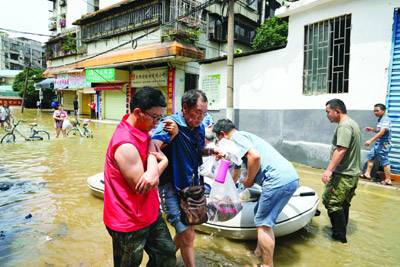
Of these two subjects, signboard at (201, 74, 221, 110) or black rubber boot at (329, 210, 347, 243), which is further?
signboard at (201, 74, 221, 110)

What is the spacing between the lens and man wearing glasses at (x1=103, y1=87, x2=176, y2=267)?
2.04 metres

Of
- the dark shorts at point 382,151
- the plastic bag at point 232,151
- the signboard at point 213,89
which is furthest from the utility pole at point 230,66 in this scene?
the plastic bag at point 232,151

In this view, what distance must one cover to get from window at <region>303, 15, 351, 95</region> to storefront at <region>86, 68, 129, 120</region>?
15.9 metres

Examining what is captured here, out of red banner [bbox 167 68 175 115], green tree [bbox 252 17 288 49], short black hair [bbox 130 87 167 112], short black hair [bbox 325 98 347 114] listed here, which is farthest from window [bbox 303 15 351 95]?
red banner [bbox 167 68 175 115]

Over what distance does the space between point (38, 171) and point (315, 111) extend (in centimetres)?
806

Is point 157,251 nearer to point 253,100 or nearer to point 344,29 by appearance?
point 344,29

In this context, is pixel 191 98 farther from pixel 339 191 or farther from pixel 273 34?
pixel 273 34

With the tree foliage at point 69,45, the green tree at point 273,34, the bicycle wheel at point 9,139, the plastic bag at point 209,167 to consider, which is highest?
the tree foliage at point 69,45

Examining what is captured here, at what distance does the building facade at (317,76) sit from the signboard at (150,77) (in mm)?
9396

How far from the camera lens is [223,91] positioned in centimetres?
1153

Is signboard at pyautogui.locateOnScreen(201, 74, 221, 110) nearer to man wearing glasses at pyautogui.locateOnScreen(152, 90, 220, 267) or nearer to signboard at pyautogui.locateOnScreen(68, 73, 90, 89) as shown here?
man wearing glasses at pyautogui.locateOnScreen(152, 90, 220, 267)

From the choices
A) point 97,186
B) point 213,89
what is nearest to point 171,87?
point 213,89

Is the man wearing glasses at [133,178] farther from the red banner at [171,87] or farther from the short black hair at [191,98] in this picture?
the red banner at [171,87]

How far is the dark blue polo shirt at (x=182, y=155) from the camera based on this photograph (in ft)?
9.32
